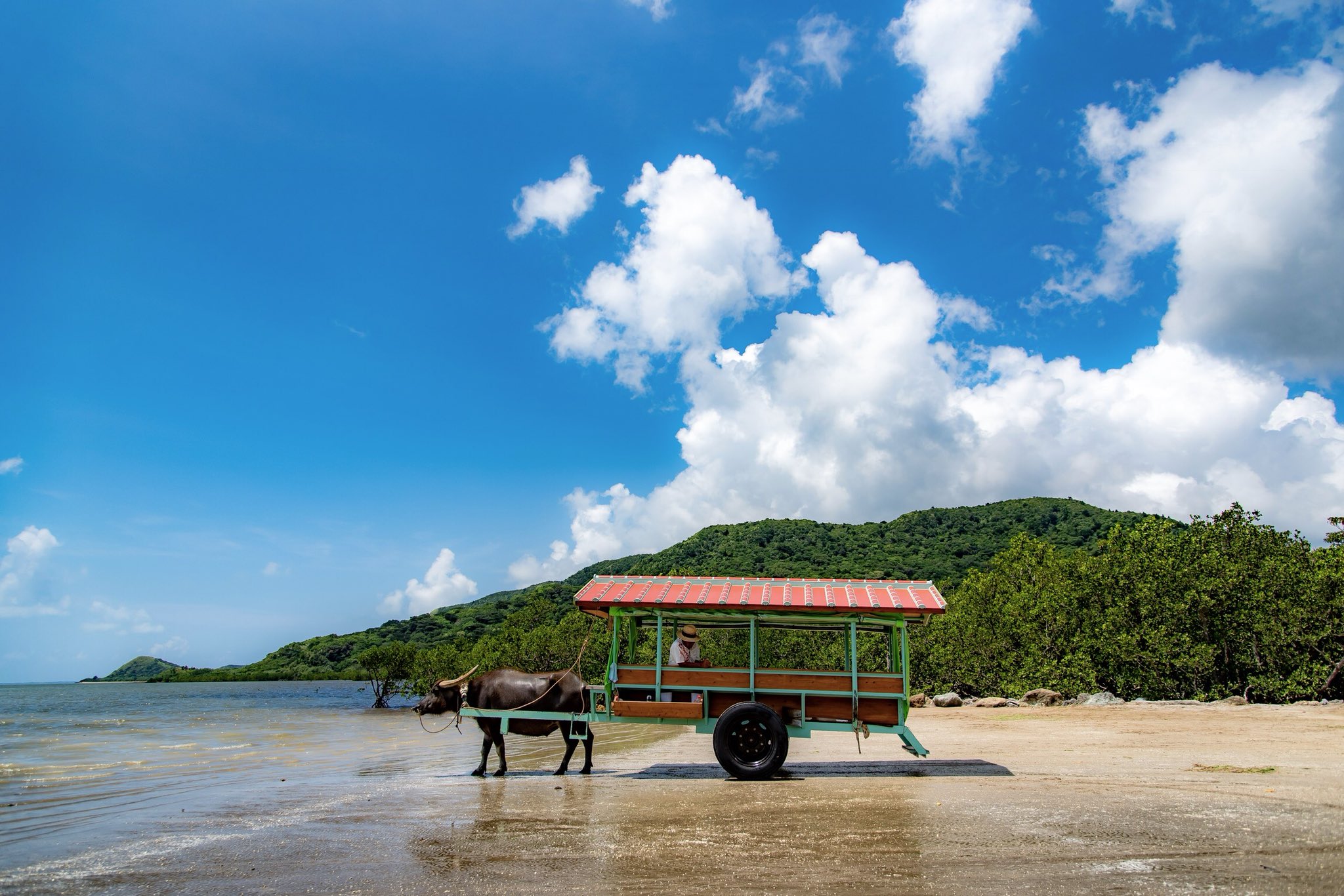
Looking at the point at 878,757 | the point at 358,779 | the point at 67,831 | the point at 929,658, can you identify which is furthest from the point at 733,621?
the point at 929,658

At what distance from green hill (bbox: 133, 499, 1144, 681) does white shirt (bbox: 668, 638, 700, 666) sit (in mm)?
47421

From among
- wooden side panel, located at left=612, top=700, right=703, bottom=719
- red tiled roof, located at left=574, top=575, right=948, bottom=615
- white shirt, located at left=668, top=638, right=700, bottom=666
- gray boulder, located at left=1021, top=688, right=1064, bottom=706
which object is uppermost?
red tiled roof, located at left=574, top=575, right=948, bottom=615

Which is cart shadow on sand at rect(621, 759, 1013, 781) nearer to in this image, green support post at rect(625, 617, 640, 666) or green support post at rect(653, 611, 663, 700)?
green support post at rect(653, 611, 663, 700)

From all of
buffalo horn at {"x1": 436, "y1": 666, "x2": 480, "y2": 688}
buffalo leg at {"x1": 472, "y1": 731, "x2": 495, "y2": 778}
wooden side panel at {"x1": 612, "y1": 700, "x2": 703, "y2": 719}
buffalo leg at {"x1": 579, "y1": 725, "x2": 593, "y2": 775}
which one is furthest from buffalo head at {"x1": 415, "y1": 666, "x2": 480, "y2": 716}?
wooden side panel at {"x1": 612, "y1": 700, "x2": 703, "y2": 719}

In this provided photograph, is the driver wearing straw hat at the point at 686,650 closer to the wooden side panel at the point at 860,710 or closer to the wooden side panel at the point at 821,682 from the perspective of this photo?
the wooden side panel at the point at 821,682

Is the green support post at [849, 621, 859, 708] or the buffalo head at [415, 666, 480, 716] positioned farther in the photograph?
the buffalo head at [415, 666, 480, 716]

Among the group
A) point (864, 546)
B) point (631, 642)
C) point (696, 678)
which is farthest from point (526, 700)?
point (864, 546)

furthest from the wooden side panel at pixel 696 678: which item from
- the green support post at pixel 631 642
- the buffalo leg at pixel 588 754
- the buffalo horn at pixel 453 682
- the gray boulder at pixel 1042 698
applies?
the gray boulder at pixel 1042 698

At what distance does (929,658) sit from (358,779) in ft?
111

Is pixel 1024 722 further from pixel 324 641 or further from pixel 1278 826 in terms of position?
pixel 324 641

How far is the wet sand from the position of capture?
215 inches

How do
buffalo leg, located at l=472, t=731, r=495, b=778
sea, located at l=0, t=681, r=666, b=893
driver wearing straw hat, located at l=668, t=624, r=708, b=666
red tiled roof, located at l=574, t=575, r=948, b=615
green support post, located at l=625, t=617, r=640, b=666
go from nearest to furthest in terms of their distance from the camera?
sea, located at l=0, t=681, r=666, b=893, red tiled roof, located at l=574, t=575, r=948, b=615, driver wearing straw hat, located at l=668, t=624, r=708, b=666, buffalo leg, located at l=472, t=731, r=495, b=778, green support post, located at l=625, t=617, r=640, b=666

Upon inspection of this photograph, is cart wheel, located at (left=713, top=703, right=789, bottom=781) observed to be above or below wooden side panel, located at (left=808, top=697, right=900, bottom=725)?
below

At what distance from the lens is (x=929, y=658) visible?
39.6 metres
